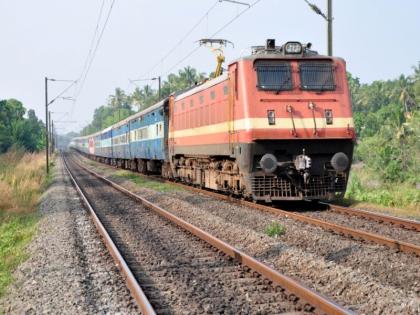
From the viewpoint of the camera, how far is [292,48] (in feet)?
43.3

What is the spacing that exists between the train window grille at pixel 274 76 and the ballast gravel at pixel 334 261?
306 cm

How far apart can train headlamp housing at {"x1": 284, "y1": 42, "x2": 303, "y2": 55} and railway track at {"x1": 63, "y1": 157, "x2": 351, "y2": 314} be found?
5058 mm

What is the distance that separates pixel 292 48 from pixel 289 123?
197cm

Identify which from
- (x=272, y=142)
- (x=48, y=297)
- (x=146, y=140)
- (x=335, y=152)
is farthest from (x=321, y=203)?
(x=146, y=140)

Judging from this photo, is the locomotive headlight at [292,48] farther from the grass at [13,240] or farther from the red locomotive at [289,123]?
the grass at [13,240]

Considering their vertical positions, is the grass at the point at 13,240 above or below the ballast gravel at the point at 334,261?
below

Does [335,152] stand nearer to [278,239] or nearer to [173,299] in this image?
[278,239]

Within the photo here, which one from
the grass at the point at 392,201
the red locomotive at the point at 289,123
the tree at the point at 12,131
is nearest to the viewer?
the red locomotive at the point at 289,123

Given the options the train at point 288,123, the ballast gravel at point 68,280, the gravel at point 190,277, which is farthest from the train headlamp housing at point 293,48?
the ballast gravel at point 68,280

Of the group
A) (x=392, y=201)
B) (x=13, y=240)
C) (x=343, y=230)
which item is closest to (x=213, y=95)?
(x=392, y=201)

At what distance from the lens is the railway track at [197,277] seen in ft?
18.4

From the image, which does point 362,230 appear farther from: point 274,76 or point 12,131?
point 12,131

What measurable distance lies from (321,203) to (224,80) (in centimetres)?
406

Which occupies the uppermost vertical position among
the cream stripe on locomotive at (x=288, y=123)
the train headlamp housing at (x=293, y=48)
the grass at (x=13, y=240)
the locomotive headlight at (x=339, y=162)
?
the train headlamp housing at (x=293, y=48)
